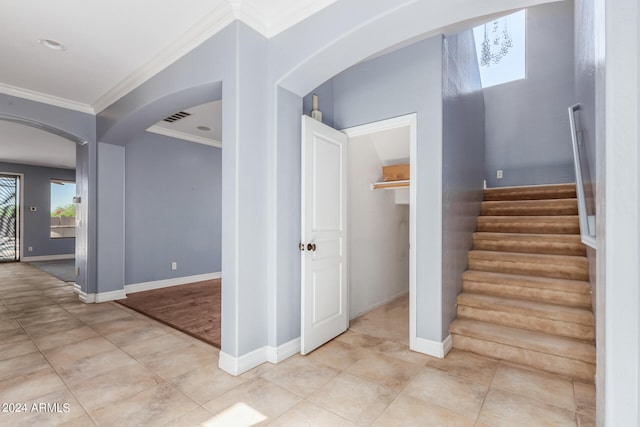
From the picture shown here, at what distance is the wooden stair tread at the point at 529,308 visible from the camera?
2.54m

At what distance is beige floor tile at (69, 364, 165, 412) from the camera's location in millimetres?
1969

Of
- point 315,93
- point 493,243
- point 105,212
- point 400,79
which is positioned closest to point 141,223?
point 105,212

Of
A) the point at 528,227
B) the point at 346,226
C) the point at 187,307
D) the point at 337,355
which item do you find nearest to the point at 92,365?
the point at 187,307

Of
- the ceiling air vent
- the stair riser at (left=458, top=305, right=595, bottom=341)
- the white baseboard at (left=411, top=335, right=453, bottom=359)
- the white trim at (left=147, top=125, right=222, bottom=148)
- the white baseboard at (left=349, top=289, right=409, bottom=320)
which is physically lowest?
the white baseboard at (left=349, top=289, right=409, bottom=320)

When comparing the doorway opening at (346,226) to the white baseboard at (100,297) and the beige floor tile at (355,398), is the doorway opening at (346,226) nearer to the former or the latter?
the beige floor tile at (355,398)

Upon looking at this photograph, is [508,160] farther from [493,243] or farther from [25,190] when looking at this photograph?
[25,190]

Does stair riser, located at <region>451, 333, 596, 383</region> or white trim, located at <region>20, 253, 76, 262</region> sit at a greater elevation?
stair riser, located at <region>451, 333, 596, 383</region>

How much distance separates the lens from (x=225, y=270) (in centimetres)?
243

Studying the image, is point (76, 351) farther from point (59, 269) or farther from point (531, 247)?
point (59, 269)

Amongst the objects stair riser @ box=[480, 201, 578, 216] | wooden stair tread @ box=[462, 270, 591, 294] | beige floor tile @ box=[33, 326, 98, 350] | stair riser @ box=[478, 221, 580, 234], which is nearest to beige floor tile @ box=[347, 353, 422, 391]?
wooden stair tread @ box=[462, 270, 591, 294]

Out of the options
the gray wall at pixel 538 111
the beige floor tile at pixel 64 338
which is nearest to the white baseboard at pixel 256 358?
the beige floor tile at pixel 64 338

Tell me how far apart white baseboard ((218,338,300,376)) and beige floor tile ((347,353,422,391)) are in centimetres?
54

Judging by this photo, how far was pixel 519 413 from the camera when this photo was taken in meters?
1.86

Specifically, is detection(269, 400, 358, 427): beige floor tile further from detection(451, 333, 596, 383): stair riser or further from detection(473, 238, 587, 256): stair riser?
detection(473, 238, 587, 256): stair riser
